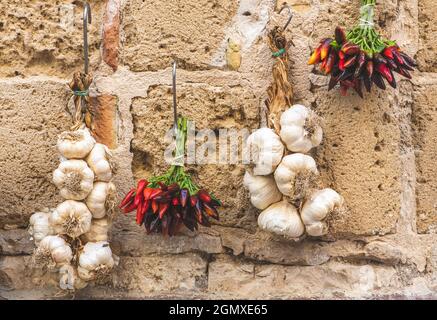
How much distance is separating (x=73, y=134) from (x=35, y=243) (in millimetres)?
268

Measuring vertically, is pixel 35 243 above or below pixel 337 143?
below

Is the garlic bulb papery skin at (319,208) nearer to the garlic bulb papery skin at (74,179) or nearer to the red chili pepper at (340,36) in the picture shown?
the red chili pepper at (340,36)

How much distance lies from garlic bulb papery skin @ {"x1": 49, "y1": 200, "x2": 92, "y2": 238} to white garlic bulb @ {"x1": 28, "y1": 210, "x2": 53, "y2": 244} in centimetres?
5

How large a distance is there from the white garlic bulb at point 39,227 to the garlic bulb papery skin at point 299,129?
555mm

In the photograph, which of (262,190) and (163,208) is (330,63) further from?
(163,208)

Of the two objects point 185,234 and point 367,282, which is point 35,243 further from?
point 367,282

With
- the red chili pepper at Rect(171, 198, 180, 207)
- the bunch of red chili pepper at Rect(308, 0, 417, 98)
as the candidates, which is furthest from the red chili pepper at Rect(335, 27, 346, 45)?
the red chili pepper at Rect(171, 198, 180, 207)

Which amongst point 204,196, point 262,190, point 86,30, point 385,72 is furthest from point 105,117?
point 385,72

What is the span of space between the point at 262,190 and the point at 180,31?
42cm

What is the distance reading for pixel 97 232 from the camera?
1.34 meters

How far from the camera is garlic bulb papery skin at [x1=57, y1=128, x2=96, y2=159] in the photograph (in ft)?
4.28

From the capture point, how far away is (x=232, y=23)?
1.43 metres

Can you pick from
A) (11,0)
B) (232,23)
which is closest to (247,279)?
(232,23)

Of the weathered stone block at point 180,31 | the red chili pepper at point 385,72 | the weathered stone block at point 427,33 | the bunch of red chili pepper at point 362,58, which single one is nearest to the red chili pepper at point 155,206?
the weathered stone block at point 180,31
